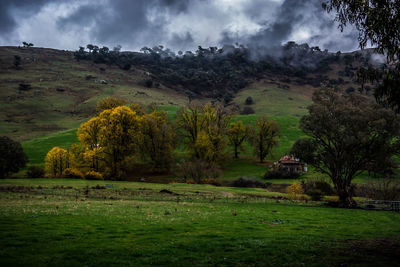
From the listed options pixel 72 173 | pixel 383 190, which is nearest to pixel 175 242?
pixel 383 190

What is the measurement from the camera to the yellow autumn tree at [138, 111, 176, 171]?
7806 centimetres

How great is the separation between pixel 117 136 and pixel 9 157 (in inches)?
943

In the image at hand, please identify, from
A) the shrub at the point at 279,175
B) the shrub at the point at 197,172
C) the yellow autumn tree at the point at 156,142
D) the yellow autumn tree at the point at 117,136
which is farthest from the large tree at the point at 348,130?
the yellow autumn tree at the point at 117,136

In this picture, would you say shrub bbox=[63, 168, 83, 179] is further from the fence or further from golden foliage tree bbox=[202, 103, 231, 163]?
the fence

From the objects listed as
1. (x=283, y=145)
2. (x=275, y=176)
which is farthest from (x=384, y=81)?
(x=283, y=145)

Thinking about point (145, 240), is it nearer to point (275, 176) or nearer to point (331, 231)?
point (331, 231)

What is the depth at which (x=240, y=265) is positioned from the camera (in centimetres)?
1086

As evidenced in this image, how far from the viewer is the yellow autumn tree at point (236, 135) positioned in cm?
9650

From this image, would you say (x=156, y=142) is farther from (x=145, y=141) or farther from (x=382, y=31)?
(x=382, y=31)

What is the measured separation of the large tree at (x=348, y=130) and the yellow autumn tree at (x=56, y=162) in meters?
57.0

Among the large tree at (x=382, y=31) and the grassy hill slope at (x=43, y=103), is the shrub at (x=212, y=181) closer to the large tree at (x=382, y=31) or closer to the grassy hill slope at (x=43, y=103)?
the large tree at (x=382, y=31)

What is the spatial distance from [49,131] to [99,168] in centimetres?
6659

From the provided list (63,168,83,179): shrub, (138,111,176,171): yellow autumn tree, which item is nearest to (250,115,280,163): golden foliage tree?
(138,111,176,171): yellow autumn tree

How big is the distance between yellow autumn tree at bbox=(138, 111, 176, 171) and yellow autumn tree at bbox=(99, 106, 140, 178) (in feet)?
11.1
